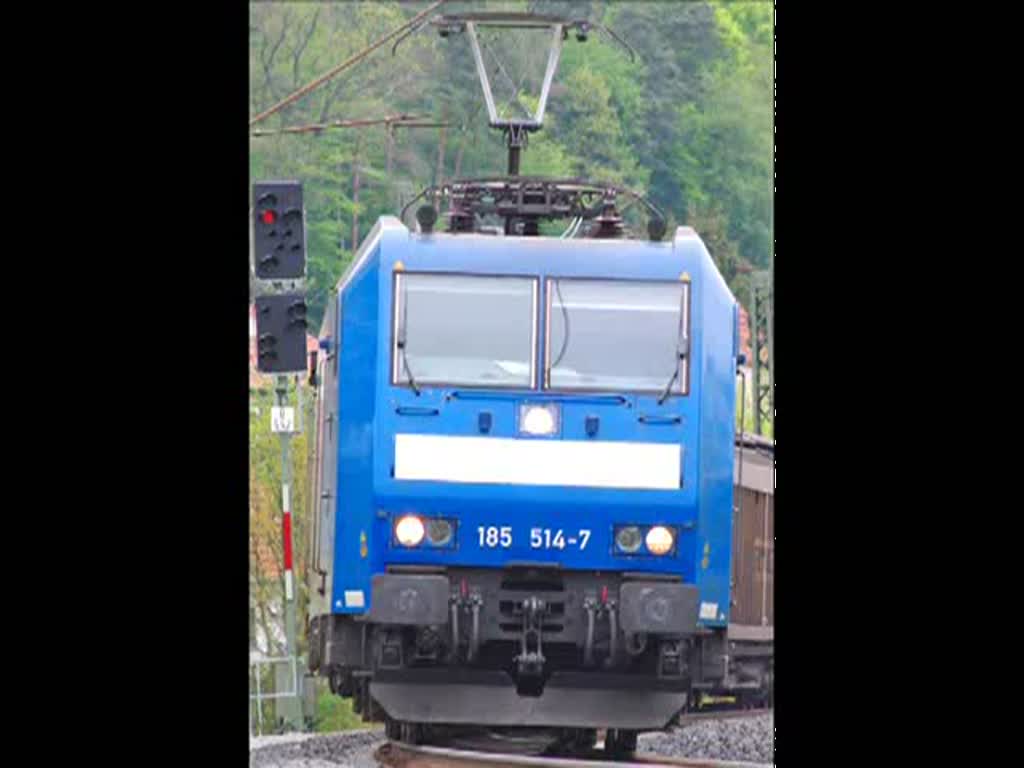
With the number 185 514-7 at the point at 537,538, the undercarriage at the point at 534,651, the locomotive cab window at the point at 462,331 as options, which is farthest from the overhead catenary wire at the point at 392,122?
the undercarriage at the point at 534,651

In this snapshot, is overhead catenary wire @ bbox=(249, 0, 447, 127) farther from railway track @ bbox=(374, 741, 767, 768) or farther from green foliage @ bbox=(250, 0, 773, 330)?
railway track @ bbox=(374, 741, 767, 768)

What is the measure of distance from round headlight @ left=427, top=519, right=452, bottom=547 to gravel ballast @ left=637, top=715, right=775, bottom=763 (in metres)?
1.71

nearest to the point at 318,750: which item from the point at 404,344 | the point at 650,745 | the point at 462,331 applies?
the point at 650,745

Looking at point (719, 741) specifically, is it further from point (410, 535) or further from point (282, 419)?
point (282, 419)

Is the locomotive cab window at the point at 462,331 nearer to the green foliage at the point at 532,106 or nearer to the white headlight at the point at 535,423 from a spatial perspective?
the white headlight at the point at 535,423

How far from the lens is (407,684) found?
16.6 meters

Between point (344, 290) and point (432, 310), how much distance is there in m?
0.58
